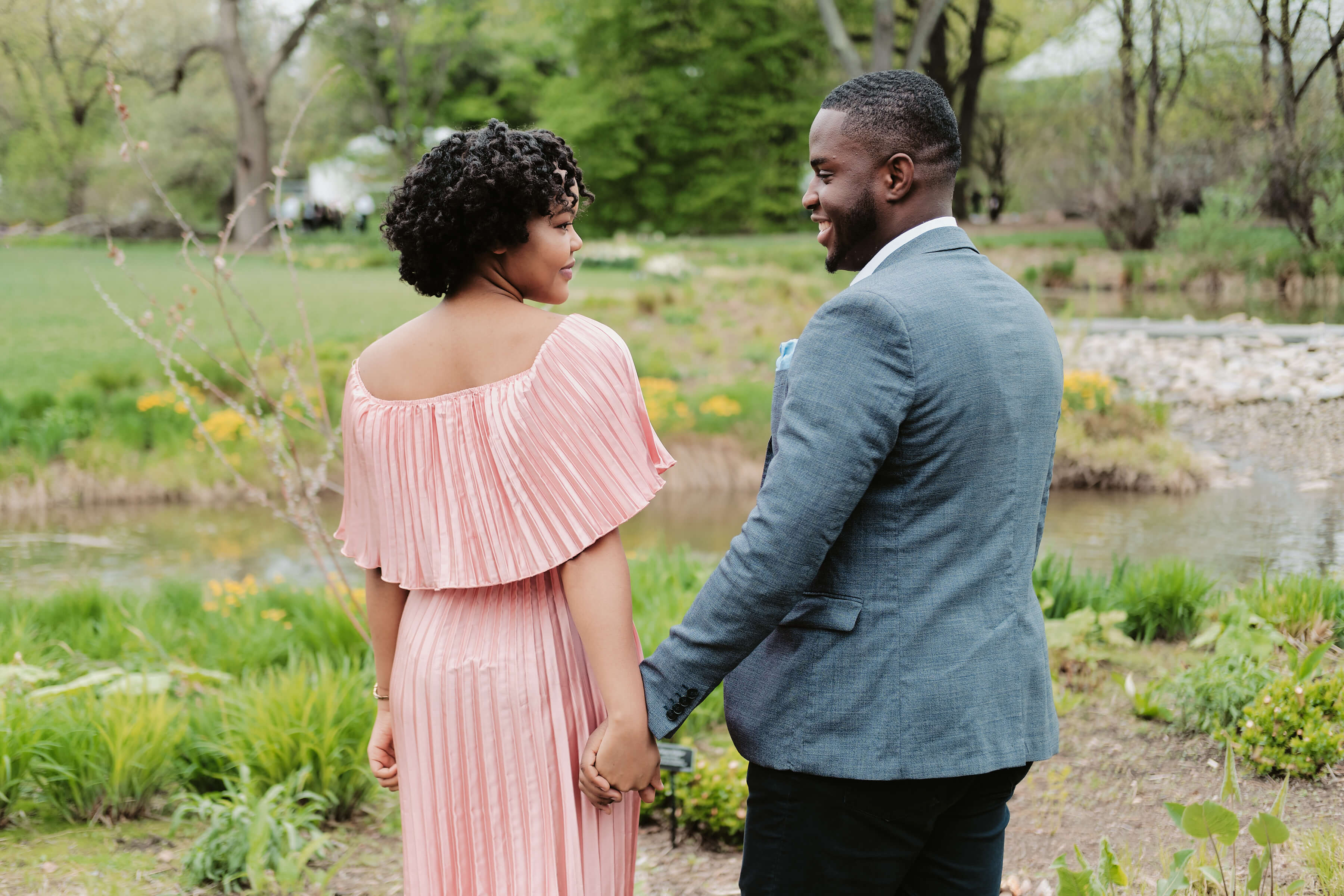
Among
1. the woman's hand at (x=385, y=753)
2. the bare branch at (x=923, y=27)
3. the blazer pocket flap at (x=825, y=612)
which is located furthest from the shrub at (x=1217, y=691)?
the bare branch at (x=923, y=27)

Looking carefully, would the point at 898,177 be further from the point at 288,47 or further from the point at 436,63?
the point at 436,63

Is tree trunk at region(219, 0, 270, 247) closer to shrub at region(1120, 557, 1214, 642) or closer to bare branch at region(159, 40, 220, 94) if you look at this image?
bare branch at region(159, 40, 220, 94)

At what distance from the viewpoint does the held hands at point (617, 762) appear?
4.93 ft

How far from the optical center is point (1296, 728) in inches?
114

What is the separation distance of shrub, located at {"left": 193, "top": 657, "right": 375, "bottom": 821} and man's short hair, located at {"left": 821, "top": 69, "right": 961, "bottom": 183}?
92.3 inches

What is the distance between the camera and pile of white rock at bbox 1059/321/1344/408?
17.3ft

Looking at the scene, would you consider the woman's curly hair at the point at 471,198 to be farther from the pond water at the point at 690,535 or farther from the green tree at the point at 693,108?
the green tree at the point at 693,108

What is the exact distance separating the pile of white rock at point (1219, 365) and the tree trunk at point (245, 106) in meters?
14.3

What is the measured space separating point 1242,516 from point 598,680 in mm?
4634

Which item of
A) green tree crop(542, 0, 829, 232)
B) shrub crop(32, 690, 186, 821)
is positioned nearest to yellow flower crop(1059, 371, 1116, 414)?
shrub crop(32, 690, 186, 821)

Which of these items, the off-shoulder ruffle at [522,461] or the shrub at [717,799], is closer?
the off-shoulder ruffle at [522,461]

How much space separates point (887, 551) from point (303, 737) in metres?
2.23

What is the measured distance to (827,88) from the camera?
22.2 meters

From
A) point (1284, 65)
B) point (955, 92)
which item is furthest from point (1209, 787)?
point (955, 92)
